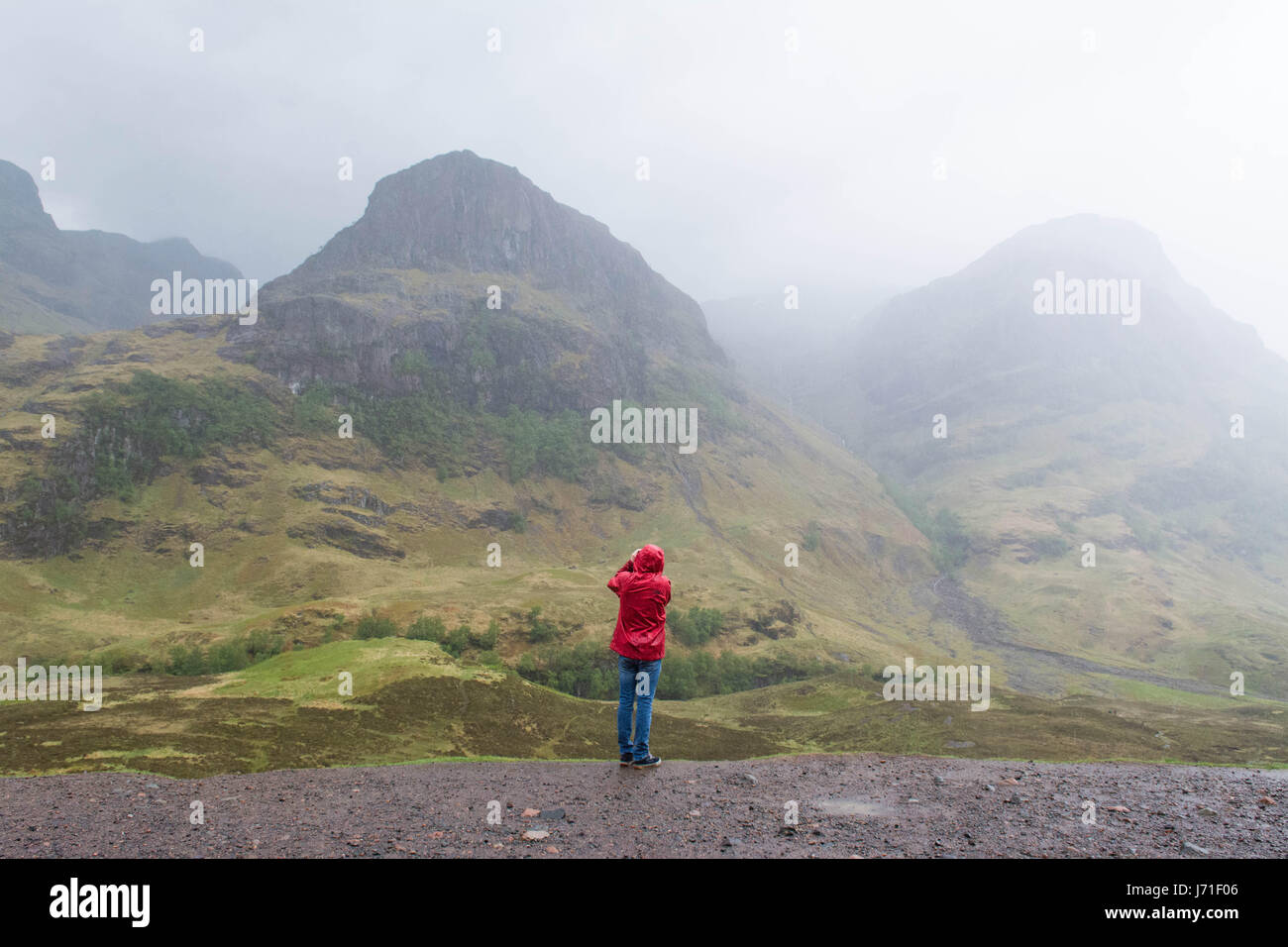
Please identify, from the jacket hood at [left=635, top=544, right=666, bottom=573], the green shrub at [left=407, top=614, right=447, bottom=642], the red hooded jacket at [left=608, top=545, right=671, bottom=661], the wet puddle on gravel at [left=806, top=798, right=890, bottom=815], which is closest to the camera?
the wet puddle on gravel at [left=806, top=798, right=890, bottom=815]

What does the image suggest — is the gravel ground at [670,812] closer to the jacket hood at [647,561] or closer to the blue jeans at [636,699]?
the blue jeans at [636,699]

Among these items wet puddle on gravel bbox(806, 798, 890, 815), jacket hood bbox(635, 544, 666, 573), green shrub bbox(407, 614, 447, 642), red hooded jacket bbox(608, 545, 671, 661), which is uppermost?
jacket hood bbox(635, 544, 666, 573)

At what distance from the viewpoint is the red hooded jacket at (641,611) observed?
11.6 m

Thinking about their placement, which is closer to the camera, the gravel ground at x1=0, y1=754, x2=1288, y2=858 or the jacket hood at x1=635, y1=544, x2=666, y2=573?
the gravel ground at x1=0, y1=754, x2=1288, y2=858

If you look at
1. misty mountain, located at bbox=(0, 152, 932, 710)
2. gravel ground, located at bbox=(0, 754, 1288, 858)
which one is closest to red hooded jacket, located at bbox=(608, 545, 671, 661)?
gravel ground, located at bbox=(0, 754, 1288, 858)

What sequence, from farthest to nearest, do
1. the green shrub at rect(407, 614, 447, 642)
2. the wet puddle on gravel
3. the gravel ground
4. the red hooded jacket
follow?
the green shrub at rect(407, 614, 447, 642) < the red hooded jacket < the wet puddle on gravel < the gravel ground

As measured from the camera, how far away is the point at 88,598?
8412 cm

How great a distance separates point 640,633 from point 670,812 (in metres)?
2.93

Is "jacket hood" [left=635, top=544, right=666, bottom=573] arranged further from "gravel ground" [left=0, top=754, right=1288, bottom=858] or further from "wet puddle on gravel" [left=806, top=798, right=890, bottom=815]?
"wet puddle on gravel" [left=806, top=798, right=890, bottom=815]

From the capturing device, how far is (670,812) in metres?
9.70

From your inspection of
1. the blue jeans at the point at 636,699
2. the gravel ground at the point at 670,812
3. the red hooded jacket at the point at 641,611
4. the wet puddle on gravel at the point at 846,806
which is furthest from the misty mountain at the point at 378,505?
the wet puddle on gravel at the point at 846,806

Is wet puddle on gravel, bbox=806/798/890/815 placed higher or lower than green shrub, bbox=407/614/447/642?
higher

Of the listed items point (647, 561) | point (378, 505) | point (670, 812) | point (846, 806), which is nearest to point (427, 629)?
point (647, 561)

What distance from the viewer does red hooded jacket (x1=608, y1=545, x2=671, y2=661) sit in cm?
1155
